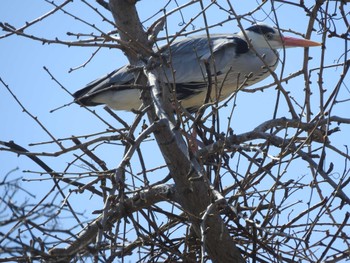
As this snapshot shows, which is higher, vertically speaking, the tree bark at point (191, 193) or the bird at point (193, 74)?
the bird at point (193, 74)

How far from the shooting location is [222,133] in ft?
11.8

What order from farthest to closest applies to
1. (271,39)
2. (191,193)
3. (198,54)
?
(271,39)
(198,54)
(191,193)

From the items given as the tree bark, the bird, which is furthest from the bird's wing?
the tree bark

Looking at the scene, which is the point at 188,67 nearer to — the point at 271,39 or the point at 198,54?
the point at 198,54

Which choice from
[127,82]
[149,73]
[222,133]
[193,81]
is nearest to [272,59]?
[193,81]

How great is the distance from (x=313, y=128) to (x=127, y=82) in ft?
6.40

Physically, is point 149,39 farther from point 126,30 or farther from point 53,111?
point 53,111

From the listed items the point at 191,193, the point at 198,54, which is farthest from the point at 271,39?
the point at 191,193

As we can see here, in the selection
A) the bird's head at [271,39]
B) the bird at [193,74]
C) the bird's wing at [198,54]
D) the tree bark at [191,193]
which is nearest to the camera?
the tree bark at [191,193]

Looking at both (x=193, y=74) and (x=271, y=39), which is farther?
(x=271, y=39)

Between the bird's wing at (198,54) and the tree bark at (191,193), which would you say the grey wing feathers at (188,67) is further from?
the tree bark at (191,193)

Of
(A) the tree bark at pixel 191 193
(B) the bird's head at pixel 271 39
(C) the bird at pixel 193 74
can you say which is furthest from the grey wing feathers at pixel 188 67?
(A) the tree bark at pixel 191 193

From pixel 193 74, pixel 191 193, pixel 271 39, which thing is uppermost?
pixel 271 39

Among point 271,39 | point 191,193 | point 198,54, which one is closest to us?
point 191,193
